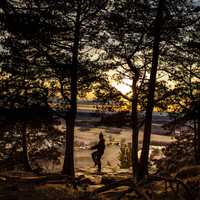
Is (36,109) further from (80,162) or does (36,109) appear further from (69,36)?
(80,162)

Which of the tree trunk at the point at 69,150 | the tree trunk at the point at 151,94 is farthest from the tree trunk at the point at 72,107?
the tree trunk at the point at 151,94

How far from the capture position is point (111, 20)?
2147cm

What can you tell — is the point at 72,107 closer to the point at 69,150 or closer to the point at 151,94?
the point at 69,150

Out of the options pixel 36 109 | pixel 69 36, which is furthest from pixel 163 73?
pixel 36 109

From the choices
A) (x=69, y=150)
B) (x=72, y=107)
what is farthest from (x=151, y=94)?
(x=69, y=150)

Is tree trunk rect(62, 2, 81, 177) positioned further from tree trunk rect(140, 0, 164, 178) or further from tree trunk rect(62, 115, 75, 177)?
tree trunk rect(140, 0, 164, 178)

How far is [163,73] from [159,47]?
5.04ft

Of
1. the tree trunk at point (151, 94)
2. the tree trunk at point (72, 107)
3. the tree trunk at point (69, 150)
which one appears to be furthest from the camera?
the tree trunk at point (69, 150)

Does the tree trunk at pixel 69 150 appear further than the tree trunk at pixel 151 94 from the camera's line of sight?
Yes

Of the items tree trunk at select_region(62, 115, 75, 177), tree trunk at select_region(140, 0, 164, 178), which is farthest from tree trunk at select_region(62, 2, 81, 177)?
tree trunk at select_region(140, 0, 164, 178)

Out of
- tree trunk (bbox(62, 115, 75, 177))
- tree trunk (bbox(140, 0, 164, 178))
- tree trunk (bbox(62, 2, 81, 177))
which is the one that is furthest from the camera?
tree trunk (bbox(62, 115, 75, 177))

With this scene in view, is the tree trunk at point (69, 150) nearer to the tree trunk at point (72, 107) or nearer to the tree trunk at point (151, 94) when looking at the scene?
the tree trunk at point (72, 107)

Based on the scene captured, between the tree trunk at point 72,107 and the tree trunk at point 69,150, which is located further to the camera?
the tree trunk at point 69,150

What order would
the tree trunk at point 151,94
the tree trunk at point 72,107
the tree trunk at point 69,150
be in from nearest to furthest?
the tree trunk at point 151,94, the tree trunk at point 72,107, the tree trunk at point 69,150
